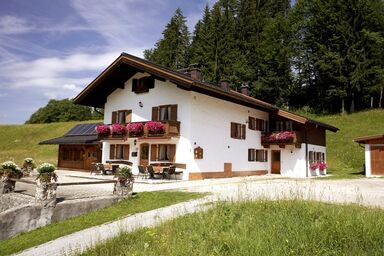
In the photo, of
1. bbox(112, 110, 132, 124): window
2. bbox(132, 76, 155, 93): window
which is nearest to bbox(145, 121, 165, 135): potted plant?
bbox(132, 76, 155, 93): window

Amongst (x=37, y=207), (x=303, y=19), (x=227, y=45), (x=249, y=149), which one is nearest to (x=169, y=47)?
(x=227, y=45)

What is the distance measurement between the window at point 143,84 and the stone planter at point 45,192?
1368cm

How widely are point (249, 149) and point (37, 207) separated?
18339 millimetres

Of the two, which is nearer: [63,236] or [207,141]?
[63,236]

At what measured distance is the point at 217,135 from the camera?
2303 centimetres

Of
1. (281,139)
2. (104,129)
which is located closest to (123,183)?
(104,129)

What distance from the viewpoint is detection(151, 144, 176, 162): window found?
70.7 ft

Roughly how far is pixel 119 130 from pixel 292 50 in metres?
36.7

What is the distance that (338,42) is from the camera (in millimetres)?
47531

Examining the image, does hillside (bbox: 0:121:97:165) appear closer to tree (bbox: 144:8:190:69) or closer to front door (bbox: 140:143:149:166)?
tree (bbox: 144:8:190:69)

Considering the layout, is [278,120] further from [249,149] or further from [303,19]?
[303,19]

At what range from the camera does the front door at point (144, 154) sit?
75.5 feet

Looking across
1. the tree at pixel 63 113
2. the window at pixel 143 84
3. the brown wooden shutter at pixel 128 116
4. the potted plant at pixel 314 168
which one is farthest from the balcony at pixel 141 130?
the tree at pixel 63 113

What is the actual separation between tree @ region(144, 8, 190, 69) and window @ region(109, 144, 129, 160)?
Answer: 111ft
